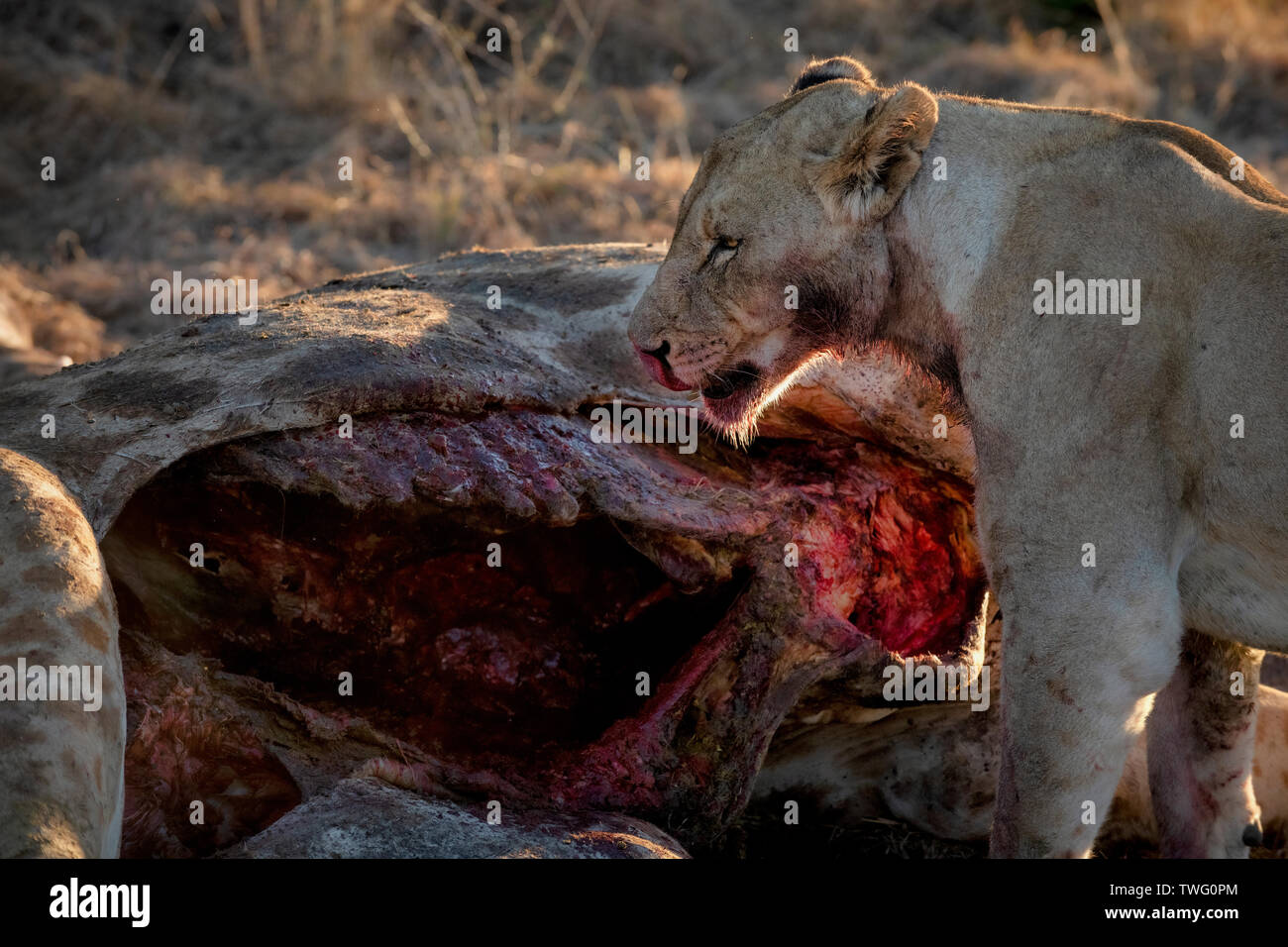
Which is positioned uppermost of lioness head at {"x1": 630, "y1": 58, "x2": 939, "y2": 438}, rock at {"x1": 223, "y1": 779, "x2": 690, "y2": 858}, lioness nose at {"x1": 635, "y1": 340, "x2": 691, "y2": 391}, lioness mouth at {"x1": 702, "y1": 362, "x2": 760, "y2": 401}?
lioness head at {"x1": 630, "y1": 58, "x2": 939, "y2": 438}

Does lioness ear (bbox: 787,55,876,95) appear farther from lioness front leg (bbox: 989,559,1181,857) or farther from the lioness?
lioness front leg (bbox: 989,559,1181,857)

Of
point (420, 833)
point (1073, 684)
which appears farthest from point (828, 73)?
point (420, 833)

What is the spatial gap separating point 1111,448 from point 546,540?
1.45 metres

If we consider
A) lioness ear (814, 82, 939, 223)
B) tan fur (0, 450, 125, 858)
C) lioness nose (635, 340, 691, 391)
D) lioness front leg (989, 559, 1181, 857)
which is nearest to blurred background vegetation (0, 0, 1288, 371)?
tan fur (0, 450, 125, 858)

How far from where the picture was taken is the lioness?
2.66 meters

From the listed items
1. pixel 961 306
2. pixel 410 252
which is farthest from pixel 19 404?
pixel 410 252

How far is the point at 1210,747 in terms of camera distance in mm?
3324

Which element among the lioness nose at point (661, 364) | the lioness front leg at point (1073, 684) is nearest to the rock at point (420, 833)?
the lioness front leg at point (1073, 684)

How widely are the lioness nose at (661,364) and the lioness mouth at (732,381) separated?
2.5 inches

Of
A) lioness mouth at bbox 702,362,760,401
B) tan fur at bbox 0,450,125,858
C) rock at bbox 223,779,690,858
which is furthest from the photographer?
lioness mouth at bbox 702,362,760,401

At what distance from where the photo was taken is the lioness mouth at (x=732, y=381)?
123 inches

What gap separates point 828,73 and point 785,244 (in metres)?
0.62

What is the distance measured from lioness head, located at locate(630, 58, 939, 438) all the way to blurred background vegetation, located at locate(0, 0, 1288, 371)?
3648mm

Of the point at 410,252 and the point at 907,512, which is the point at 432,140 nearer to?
the point at 410,252
